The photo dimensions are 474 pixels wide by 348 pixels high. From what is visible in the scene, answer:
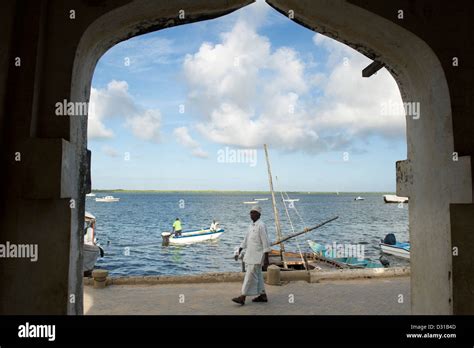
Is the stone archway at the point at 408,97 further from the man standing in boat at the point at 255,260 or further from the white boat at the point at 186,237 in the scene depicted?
the white boat at the point at 186,237

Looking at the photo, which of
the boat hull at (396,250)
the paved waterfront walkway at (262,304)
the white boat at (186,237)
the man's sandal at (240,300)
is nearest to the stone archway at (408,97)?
the paved waterfront walkway at (262,304)

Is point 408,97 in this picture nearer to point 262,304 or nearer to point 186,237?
point 262,304

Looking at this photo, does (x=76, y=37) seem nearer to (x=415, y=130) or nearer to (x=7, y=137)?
(x=7, y=137)

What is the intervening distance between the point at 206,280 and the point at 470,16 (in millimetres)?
7557

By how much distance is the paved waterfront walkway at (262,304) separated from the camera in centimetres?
672

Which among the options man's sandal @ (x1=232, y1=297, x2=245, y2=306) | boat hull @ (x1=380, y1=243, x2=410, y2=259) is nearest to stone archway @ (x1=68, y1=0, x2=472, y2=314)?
man's sandal @ (x1=232, y1=297, x2=245, y2=306)

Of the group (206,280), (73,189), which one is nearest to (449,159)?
(73,189)

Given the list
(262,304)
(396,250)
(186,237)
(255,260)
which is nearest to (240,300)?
(262,304)

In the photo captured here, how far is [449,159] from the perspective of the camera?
9.52 feet

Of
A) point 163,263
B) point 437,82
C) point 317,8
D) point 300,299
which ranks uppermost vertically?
point 317,8

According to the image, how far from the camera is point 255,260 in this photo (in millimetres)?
7117

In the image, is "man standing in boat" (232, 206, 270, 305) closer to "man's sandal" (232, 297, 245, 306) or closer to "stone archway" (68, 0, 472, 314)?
"man's sandal" (232, 297, 245, 306)

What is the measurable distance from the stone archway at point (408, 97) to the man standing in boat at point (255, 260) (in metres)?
3.78

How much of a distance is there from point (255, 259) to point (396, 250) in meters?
22.3
